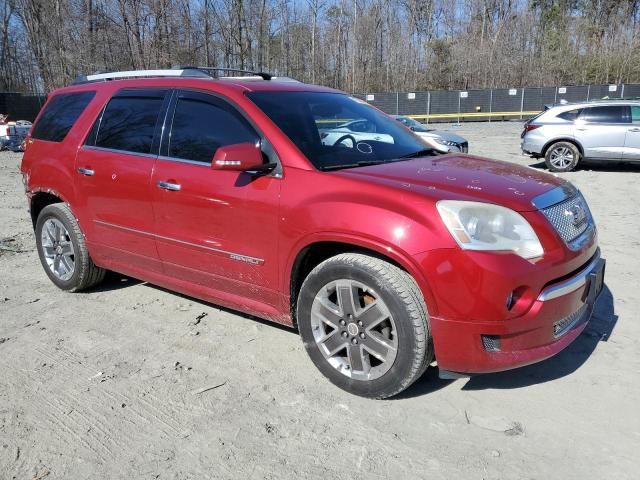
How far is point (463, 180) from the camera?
3.10 metres

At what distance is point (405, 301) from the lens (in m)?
2.80

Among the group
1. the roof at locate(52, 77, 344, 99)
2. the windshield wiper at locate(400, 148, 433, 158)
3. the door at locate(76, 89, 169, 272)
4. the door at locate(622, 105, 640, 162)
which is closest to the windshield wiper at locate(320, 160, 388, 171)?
the windshield wiper at locate(400, 148, 433, 158)

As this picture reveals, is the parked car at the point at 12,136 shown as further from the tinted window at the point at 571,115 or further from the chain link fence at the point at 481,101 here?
the tinted window at the point at 571,115

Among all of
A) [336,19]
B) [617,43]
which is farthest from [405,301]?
[336,19]

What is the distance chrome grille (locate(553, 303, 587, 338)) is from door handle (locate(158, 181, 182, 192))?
8.16 feet

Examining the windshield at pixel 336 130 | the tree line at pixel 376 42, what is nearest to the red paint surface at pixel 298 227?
the windshield at pixel 336 130

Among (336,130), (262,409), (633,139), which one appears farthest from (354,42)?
(262,409)

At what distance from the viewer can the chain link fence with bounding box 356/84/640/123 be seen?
119 feet

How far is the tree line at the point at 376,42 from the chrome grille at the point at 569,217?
30.6 metres

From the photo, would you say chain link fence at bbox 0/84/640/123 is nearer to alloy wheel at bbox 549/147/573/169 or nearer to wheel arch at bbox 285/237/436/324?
alloy wheel at bbox 549/147/573/169

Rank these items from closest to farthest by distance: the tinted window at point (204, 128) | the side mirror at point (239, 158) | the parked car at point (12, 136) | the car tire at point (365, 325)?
1. the car tire at point (365, 325)
2. the side mirror at point (239, 158)
3. the tinted window at point (204, 128)
4. the parked car at point (12, 136)

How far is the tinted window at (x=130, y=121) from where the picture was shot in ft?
13.1

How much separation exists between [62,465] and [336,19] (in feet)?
185

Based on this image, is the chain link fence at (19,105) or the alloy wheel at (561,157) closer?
the alloy wheel at (561,157)
